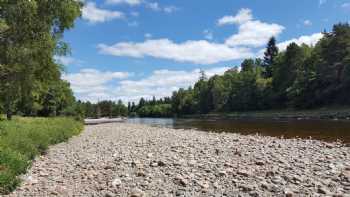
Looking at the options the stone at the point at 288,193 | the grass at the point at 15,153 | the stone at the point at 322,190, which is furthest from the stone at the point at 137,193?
the stone at the point at 322,190

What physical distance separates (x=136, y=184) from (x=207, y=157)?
14.4ft

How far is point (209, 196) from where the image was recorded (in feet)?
30.7

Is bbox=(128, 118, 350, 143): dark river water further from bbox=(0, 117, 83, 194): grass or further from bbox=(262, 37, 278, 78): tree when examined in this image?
bbox=(262, 37, 278, 78): tree

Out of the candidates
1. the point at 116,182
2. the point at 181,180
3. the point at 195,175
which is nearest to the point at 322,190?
the point at 195,175

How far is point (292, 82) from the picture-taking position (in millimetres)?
89812

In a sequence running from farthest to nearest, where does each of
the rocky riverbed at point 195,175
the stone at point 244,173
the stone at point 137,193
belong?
the stone at point 244,173
the rocky riverbed at point 195,175
the stone at point 137,193

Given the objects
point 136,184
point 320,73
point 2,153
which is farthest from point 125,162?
point 320,73

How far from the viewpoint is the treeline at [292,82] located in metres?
72.6

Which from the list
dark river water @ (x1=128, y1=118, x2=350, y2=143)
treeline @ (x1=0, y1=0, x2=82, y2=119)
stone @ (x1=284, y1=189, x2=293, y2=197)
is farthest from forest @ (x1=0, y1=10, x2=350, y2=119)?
dark river water @ (x1=128, y1=118, x2=350, y2=143)

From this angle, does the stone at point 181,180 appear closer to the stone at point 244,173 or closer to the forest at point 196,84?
the stone at point 244,173

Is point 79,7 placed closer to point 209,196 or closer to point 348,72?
point 209,196

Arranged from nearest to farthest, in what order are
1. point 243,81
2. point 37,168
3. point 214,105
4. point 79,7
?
point 37,168, point 79,7, point 243,81, point 214,105

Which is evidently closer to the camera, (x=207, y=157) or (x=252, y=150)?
(x=207, y=157)

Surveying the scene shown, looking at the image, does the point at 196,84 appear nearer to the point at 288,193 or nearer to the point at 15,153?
the point at 15,153
